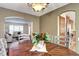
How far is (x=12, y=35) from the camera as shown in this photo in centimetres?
259

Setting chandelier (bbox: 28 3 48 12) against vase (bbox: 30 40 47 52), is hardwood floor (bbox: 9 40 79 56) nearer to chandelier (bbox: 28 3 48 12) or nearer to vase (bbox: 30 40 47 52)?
vase (bbox: 30 40 47 52)

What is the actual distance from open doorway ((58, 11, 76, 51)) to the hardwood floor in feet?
0.31

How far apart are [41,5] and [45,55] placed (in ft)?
2.85

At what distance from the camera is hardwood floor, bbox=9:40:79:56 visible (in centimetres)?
255

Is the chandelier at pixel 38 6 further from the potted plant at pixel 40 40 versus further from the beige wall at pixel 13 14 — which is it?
the potted plant at pixel 40 40

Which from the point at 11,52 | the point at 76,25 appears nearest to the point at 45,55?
the point at 11,52

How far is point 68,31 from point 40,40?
519 millimetres

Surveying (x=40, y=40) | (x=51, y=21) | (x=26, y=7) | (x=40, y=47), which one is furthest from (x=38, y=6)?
(x=40, y=47)

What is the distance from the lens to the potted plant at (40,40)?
2596 mm

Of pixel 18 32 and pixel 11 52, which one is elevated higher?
pixel 18 32

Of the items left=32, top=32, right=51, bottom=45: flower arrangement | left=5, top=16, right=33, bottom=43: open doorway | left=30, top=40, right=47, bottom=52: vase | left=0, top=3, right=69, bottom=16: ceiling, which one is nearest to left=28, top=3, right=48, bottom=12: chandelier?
left=0, top=3, right=69, bottom=16: ceiling

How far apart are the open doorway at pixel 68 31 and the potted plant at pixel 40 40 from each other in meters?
0.26

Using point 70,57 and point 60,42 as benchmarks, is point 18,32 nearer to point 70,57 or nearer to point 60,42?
point 60,42

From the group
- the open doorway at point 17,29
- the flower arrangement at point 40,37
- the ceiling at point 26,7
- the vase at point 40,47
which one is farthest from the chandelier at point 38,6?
the vase at point 40,47
